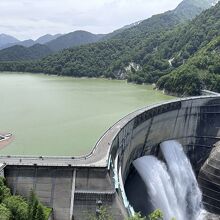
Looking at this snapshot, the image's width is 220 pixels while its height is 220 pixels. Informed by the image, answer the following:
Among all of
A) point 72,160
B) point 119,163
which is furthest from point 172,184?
point 72,160

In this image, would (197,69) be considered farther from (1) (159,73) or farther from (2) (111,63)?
(2) (111,63)

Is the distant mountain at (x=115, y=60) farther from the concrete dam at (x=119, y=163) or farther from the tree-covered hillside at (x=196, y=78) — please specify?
the concrete dam at (x=119, y=163)

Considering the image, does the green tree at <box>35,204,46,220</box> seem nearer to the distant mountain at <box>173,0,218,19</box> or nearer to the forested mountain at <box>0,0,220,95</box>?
the forested mountain at <box>0,0,220,95</box>

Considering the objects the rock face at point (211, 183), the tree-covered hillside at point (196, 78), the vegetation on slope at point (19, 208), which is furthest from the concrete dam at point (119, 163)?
the tree-covered hillside at point (196, 78)

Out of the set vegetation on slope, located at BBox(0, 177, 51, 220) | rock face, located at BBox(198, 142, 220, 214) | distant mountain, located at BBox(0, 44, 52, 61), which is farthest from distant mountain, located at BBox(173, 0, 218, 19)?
vegetation on slope, located at BBox(0, 177, 51, 220)

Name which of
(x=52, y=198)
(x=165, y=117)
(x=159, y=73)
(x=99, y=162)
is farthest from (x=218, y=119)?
(x=159, y=73)

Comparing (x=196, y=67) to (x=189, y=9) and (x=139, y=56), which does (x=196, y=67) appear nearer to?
(x=139, y=56)
